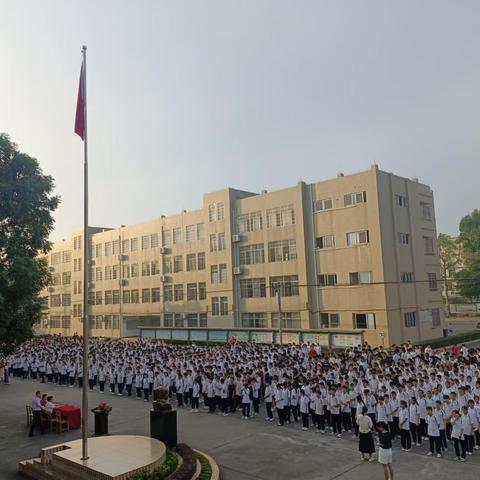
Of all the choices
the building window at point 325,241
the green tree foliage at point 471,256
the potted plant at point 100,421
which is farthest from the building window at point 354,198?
the potted plant at point 100,421

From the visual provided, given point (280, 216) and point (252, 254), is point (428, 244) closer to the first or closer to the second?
point (280, 216)

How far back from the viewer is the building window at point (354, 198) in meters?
36.0

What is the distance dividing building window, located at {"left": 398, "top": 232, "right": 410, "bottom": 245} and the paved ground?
24.7 metres

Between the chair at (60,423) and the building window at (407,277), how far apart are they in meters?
27.9

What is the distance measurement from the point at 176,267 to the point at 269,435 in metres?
37.4

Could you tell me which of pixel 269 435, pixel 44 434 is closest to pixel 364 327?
pixel 269 435

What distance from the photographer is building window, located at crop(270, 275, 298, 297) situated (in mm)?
39406

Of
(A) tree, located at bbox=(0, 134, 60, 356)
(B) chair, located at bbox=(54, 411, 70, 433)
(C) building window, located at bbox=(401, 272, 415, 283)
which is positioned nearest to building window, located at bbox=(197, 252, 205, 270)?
(C) building window, located at bbox=(401, 272, 415, 283)

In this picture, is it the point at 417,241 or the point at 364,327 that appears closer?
the point at 364,327

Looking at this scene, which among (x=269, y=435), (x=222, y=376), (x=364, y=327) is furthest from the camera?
(x=364, y=327)

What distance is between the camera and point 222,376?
17812mm

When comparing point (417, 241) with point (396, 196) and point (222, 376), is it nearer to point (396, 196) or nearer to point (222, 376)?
point (396, 196)

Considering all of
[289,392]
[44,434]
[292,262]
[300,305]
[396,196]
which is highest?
[396,196]

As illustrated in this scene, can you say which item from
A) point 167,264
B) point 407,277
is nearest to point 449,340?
point 407,277
